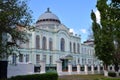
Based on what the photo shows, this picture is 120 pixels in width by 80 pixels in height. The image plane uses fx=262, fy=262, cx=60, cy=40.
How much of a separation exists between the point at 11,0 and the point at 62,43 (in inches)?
2037

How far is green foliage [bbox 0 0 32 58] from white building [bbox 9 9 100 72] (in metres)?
38.1

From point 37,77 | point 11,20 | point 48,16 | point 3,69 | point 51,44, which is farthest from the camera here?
point 48,16

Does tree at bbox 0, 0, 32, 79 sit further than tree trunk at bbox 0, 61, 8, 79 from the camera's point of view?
No

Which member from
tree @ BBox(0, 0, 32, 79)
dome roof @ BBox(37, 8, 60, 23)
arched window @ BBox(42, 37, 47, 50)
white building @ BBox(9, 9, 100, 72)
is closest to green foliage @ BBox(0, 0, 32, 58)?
tree @ BBox(0, 0, 32, 79)

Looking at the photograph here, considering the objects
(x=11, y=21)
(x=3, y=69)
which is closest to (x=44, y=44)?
(x=3, y=69)

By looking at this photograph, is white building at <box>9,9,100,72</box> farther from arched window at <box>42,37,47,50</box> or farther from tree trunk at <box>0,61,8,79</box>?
tree trunk at <box>0,61,8,79</box>

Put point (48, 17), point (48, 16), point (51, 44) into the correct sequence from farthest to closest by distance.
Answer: point (48, 16) < point (48, 17) < point (51, 44)

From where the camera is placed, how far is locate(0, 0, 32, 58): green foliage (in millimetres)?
17906

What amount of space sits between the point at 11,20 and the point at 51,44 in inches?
1907

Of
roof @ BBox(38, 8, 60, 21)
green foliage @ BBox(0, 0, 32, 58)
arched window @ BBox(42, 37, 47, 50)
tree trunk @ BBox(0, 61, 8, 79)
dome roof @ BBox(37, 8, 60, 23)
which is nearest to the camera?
green foliage @ BBox(0, 0, 32, 58)

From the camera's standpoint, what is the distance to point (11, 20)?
1852 centimetres

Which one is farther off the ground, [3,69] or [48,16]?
[48,16]

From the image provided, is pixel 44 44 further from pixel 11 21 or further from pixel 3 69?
pixel 11 21

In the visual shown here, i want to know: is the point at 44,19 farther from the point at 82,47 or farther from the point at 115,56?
the point at 115,56
